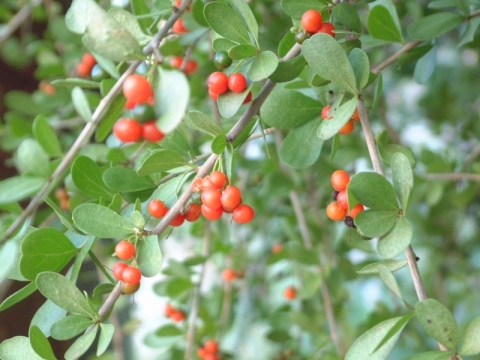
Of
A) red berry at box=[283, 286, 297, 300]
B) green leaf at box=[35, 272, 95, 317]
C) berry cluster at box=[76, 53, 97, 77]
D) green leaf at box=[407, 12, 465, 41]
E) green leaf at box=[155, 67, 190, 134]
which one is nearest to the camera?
green leaf at box=[155, 67, 190, 134]

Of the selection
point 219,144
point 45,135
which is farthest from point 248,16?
point 45,135

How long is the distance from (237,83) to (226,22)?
0.06 meters

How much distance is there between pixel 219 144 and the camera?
1.56 feet

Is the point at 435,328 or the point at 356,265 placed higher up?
the point at 435,328

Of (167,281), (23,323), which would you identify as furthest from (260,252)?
(23,323)

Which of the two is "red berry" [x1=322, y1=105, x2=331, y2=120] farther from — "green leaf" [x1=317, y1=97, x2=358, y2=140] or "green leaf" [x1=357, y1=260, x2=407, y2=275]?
"green leaf" [x1=357, y1=260, x2=407, y2=275]

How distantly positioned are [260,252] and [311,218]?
29cm

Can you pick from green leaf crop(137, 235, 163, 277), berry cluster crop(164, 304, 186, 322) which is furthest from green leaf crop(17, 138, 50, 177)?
berry cluster crop(164, 304, 186, 322)

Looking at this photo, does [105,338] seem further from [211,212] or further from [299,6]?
[299,6]

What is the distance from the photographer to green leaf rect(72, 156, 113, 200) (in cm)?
51

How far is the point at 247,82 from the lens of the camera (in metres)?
0.53

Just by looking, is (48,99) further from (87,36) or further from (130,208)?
(87,36)

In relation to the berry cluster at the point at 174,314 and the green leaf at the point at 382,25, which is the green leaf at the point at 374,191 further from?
the berry cluster at the point at 174,314

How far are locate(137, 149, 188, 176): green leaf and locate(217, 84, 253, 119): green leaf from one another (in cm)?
6
